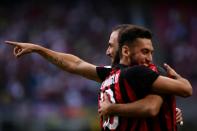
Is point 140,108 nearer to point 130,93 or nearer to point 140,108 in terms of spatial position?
point 140,108

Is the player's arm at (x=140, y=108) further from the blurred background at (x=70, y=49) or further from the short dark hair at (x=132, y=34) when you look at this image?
the blurred background at (x=70, y=49)

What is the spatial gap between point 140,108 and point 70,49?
34.3 feet

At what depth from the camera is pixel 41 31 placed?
1548 centimetres

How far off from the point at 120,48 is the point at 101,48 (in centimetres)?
1001

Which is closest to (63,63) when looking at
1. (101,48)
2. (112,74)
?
(112,74)

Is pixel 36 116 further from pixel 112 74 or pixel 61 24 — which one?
pixel 112 74

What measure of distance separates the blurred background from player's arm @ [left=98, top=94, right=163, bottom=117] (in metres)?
8.22

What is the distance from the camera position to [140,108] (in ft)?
14.6

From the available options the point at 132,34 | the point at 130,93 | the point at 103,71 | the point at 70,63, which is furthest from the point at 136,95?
the point at 70,63

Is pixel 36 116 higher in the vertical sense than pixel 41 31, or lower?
lower

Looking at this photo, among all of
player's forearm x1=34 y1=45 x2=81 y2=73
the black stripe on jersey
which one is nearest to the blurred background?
player's forearm x1=34 y1=45 x2=81 y2=73

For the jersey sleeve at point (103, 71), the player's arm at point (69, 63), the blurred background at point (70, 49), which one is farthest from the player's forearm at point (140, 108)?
the blurred background at point (70, 49)

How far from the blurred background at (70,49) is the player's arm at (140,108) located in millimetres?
8218

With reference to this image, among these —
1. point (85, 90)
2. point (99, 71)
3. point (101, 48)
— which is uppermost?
point (101, 48)
